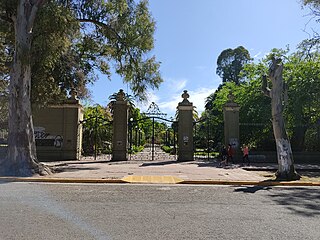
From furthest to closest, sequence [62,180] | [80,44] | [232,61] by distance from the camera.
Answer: [232,61] → [80,44] → [62,180]

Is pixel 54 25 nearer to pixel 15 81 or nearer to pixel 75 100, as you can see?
pixel 15 81

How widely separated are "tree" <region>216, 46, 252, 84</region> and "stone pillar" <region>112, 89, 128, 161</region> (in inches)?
2149

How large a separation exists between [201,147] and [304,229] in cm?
3917

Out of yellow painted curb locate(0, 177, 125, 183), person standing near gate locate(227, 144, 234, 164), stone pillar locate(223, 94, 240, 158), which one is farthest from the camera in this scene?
stone pillar locate(223, 94, 240, 158)

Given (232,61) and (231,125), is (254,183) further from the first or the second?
(232,61)

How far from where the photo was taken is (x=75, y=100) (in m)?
22.8

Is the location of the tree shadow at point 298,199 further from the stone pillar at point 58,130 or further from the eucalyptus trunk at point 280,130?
the stone pillar at point 58,130

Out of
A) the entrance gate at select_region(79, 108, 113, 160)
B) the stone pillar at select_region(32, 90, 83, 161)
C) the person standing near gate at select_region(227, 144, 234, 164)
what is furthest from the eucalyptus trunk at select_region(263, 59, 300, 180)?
the entrance gate at select_region(79, 108, 113, 160)

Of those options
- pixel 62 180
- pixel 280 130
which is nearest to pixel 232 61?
pixel 280 130

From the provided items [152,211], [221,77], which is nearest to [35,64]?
[152,211]

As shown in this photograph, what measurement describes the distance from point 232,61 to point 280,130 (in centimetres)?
6490

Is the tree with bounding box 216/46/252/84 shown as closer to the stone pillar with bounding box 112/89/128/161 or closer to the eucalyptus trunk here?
the stone pillar with bounding box 112/89/128/161

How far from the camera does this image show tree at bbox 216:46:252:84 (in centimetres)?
7469

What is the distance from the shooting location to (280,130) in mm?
14383
